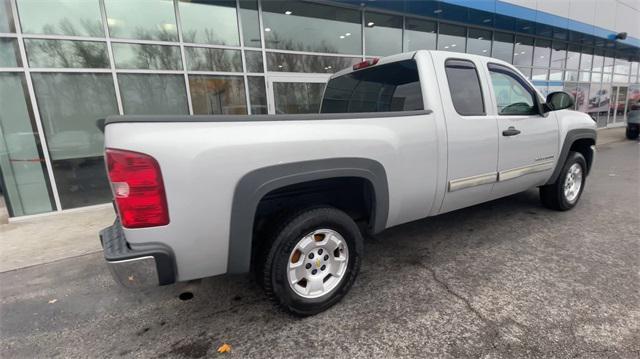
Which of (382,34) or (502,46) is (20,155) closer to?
(382,34)

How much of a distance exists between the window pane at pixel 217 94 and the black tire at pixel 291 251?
5088 millimetres

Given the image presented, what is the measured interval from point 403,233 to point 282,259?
7.12ft

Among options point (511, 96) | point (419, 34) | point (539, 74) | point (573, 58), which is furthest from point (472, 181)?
point (573, 58)

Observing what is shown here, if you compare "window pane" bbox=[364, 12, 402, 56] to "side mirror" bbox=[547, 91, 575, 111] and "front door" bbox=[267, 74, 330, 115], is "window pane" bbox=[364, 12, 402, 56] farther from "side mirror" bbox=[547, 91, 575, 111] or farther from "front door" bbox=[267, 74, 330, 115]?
"side mirror" bbox=[547, 91, 575, 111]

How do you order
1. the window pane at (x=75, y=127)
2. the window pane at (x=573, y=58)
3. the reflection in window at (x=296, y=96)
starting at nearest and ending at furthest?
the window pane at (x=75, y=127) → the reflection in window at (x=296, y=96) → the window pane at (x=573, y=58)

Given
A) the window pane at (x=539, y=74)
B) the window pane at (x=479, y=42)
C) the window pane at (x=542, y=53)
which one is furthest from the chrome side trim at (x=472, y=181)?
the window pane at (x=542, y=53)

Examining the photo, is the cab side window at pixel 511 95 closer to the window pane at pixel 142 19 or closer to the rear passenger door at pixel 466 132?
the rear passenger door at pixel 466 132

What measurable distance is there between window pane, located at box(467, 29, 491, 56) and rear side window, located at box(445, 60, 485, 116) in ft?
28.8

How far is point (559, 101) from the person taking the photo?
11.2 ft

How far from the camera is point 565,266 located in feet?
9.41

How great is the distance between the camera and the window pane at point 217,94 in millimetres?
6375

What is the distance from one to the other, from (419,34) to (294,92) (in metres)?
4.62

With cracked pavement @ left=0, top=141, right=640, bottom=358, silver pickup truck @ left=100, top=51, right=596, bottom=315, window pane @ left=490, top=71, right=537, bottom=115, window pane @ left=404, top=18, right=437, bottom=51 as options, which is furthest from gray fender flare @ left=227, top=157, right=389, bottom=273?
window pane @ left=404, top=18, right=437, bottom=51

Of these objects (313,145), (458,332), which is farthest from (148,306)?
(458,332)
